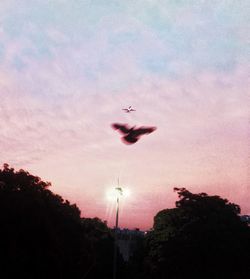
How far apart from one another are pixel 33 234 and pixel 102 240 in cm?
4028

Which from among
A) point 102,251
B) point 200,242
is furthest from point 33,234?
point 102,251

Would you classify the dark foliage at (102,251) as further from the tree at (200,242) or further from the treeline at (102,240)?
the tree at (200,242)

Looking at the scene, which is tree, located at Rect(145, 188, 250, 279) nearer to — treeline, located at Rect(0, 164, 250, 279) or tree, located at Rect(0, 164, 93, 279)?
treeline, located at Rect(0, 164, 250, 279)

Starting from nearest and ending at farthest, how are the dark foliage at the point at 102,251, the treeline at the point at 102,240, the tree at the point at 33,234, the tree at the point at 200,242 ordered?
the tree at the point at 33,234
the treeline at the point at 102,240
the tree at the point at 200,242
the dark foliage at the point at 102,251

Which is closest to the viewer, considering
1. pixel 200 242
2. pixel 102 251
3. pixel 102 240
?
pixel 200 242

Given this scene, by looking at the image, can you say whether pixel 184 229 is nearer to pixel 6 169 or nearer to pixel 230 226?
pixel 230 226

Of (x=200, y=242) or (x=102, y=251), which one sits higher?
(x=102, y=251)

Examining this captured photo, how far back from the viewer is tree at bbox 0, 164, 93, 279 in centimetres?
3069

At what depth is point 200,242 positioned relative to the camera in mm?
52750

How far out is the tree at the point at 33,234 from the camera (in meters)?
30.7

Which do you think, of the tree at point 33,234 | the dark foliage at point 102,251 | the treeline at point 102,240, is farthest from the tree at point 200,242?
the tree at point 33,234

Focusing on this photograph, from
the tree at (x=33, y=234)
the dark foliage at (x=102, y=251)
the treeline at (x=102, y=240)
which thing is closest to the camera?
the tree at (x=33, y=234)

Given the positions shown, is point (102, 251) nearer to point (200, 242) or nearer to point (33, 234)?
point (200, 242)

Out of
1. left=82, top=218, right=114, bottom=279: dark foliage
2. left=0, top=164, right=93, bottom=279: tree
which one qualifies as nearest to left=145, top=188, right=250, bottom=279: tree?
left=82, top=218, right=114, bottom=279: dark foliage
